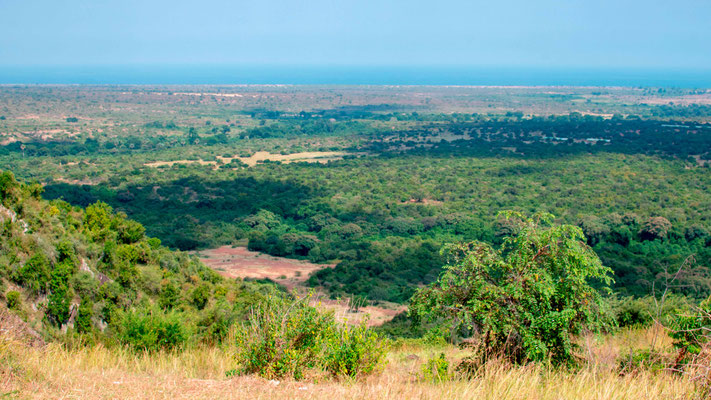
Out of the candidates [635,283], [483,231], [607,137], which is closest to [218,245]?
[483,231]

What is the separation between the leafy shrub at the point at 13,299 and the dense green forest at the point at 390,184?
11.0 meters

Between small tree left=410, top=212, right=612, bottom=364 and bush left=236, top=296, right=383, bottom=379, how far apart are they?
1.00 meters

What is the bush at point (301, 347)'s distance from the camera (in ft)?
19.7

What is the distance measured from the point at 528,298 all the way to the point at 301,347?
110 inches

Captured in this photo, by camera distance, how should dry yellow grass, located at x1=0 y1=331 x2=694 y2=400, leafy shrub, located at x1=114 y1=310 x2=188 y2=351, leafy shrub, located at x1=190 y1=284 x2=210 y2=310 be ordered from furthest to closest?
leafy shrub, located at x1=190 y1=284 x2=210 y2=310
leafy shrub, located at x1=114 y1=310 x2=188 y2=351
dry yellow grass, located at x1=0 y1=331 x2=694 y2=400

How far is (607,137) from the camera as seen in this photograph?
74.1m

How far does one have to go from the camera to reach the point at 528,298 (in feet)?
20.8

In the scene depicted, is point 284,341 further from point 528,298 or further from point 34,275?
point 34,275

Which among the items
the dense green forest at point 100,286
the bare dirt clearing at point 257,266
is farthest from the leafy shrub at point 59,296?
the bare dirt clearing at point 257,266

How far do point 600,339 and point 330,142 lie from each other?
7125 centimetres

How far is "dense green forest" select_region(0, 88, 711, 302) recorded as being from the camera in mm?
30469

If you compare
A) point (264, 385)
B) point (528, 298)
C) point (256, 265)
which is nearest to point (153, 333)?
point (264, 385)

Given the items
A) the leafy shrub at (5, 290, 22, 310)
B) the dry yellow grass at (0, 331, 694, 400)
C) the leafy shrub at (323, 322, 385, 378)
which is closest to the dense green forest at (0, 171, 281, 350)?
the leafy shrub at (5, 290, 22, 310)

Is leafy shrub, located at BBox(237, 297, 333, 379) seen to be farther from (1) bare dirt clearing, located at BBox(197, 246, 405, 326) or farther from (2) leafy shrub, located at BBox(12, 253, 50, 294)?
(1) bare dirt clearing, located at BBox(197, 246, 405, 326)
